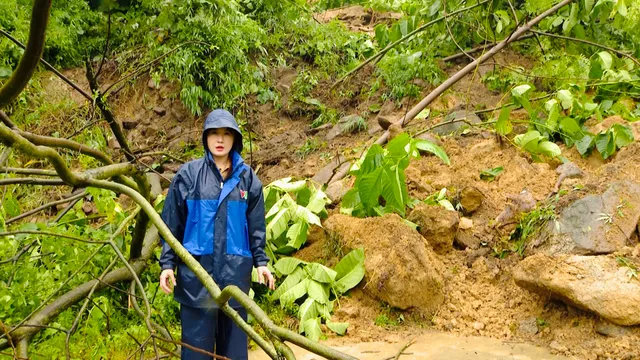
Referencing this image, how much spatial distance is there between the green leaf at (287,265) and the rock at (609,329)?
206 cm

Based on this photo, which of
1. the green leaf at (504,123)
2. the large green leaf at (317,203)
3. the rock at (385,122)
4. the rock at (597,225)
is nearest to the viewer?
the rock at (597,225)

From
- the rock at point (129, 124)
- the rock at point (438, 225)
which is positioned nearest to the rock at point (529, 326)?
the rock at point (438, 225)

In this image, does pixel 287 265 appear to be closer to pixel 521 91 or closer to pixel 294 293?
pixel 294 293

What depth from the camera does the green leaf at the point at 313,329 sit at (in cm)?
381

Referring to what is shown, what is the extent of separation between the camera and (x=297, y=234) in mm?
4523

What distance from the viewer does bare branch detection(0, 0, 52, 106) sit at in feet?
4.68

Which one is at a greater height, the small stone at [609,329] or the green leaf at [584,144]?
the green leaf at [584,144]

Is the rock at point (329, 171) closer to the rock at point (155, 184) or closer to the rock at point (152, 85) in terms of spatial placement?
the rock at point (155, 184)

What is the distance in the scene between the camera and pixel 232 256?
9.71 feet

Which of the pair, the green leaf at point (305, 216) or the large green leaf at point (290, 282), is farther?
the green leaf at point (305, 216)

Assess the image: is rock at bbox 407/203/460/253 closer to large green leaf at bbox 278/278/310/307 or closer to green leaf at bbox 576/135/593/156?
large green leaf at bbox 278/278/310/307

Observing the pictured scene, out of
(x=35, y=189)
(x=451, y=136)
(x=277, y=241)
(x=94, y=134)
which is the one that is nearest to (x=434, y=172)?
(x=451, y=136)

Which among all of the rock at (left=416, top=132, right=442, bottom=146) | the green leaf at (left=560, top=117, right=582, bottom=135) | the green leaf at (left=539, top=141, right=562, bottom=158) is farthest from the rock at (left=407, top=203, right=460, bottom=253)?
the green leaf at (left=560, top=117, right=582, bottom=135)

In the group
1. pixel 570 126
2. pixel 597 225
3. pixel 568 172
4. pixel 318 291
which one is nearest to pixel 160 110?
pixel 318 291
